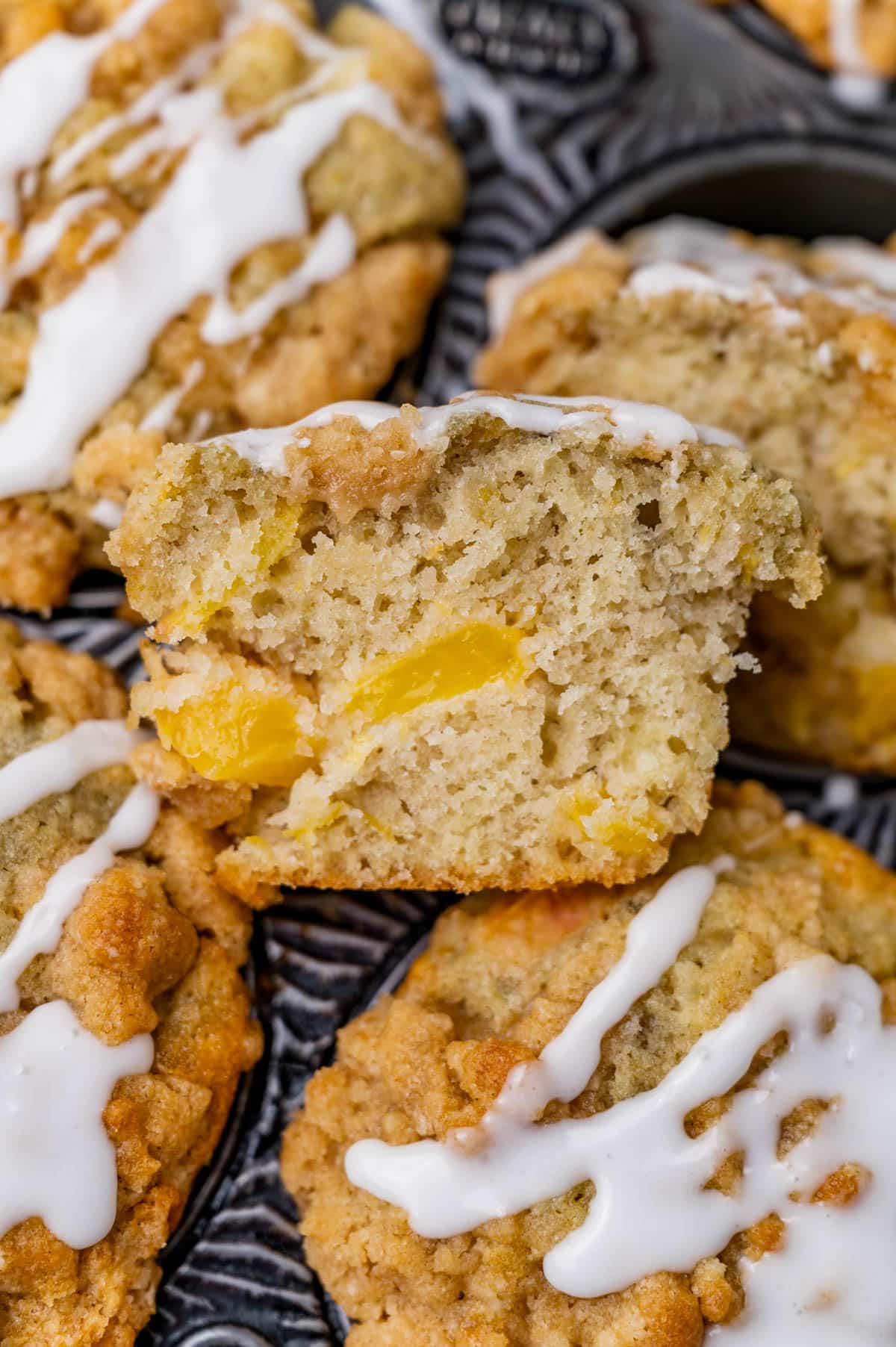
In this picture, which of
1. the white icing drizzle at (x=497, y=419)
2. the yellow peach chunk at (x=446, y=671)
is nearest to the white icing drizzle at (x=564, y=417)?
the white icing drizzle at (x=497, y=419)

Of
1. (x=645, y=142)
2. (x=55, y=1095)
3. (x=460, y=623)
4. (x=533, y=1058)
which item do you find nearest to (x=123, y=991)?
(x=55, y=1095)

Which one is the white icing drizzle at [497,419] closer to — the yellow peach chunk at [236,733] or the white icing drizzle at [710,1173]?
the yellow peach chunk at [236,733]

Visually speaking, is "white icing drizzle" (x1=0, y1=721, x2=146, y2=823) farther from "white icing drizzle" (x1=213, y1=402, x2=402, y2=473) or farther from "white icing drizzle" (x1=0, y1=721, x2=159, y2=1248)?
"white icing drizzle" (x1=213, y1=402, x2=402, y2=473)

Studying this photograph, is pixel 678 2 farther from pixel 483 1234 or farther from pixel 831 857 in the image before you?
pixel 483 1234

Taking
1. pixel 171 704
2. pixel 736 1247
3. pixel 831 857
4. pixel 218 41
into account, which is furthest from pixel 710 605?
pixel 218 41

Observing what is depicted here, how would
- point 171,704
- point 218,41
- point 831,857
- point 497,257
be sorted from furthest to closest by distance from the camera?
point 497,257 < point 218,41 < point 831,857 < point 171,704

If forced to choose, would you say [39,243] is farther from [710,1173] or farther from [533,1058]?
[710,1173]

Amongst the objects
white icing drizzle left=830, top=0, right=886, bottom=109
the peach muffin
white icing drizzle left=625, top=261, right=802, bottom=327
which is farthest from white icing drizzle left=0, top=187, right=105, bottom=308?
white icing drizzle left=830, top=0, right=886, bottom=109
